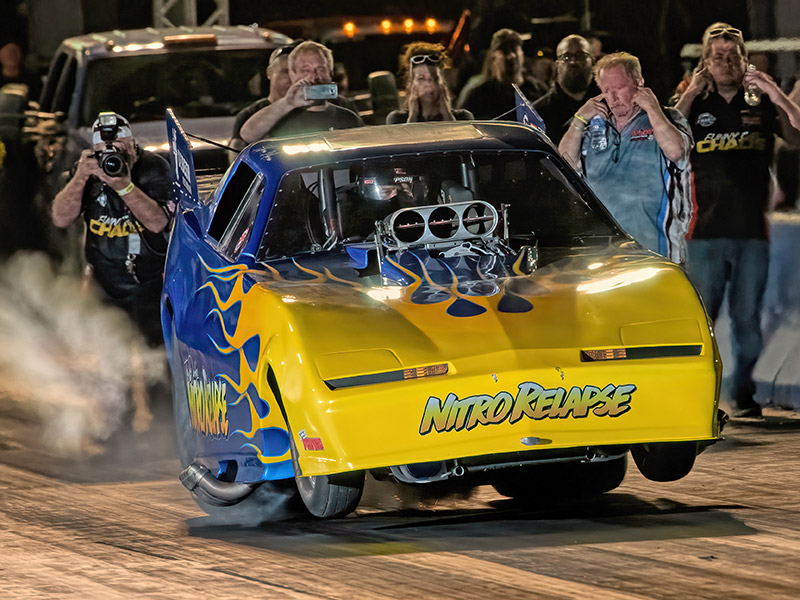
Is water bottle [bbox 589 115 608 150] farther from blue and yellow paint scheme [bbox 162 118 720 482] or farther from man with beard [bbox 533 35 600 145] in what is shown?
blue and yellow paint scheme [bbox 162 118 720 482]

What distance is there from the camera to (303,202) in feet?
26.1

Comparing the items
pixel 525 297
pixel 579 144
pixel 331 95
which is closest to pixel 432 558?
pixel 525 297

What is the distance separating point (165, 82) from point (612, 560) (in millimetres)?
9824

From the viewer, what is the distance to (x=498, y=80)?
13.3 m

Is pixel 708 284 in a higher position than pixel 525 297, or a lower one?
lower

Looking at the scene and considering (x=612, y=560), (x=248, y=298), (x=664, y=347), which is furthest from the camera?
(x=248, y=298)

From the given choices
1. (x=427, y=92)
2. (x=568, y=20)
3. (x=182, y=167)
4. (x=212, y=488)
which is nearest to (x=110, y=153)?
(x=182, y=167)

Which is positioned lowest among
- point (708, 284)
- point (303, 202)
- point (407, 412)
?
point (708, 284)

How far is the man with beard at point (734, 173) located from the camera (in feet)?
34.8

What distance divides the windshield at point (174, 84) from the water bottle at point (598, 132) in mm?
5435

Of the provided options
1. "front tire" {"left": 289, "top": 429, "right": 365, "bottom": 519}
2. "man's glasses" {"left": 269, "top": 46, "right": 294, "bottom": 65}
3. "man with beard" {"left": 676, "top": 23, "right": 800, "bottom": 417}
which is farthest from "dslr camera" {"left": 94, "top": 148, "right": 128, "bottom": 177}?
"front tire" {"left": 289, "top": 429, "right": 365, "bottom": 519}

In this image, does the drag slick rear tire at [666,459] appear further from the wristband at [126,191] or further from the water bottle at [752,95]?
the wristband at [126,191]

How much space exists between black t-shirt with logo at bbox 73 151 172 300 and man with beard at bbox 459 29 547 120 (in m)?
3.25

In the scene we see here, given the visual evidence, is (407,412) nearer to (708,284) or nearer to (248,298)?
(248,298)
